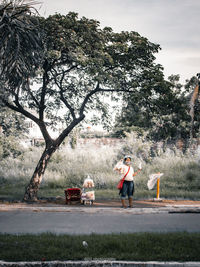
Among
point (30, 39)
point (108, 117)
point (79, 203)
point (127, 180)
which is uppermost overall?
point (30, 39)

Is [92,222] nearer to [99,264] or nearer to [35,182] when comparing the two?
[99,264]

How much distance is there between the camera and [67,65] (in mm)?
15664

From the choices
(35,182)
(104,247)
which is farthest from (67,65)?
(104,247)

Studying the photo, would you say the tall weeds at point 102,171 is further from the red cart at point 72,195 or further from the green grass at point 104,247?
the green grass at point 104,247

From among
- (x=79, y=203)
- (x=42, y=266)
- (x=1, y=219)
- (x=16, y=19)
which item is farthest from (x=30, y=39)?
(x=42, y=266)

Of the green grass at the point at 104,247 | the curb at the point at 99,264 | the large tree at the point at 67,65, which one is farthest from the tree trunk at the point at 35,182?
the curb at the point at 99,264

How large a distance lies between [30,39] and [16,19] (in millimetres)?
744

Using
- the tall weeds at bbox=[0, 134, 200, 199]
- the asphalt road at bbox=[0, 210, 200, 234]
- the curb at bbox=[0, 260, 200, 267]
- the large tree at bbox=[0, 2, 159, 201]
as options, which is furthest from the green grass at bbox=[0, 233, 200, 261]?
the tall weeds at bbox=[0, 134, 200, 199]

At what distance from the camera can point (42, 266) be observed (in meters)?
5.35

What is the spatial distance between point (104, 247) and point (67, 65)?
1065cm

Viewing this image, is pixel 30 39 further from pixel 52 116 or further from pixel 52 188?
pixel 52 188

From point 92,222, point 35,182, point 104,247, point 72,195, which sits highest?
point 35,182

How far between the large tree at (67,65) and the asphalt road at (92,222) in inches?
156

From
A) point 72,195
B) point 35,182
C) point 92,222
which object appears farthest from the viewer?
point 35,182
